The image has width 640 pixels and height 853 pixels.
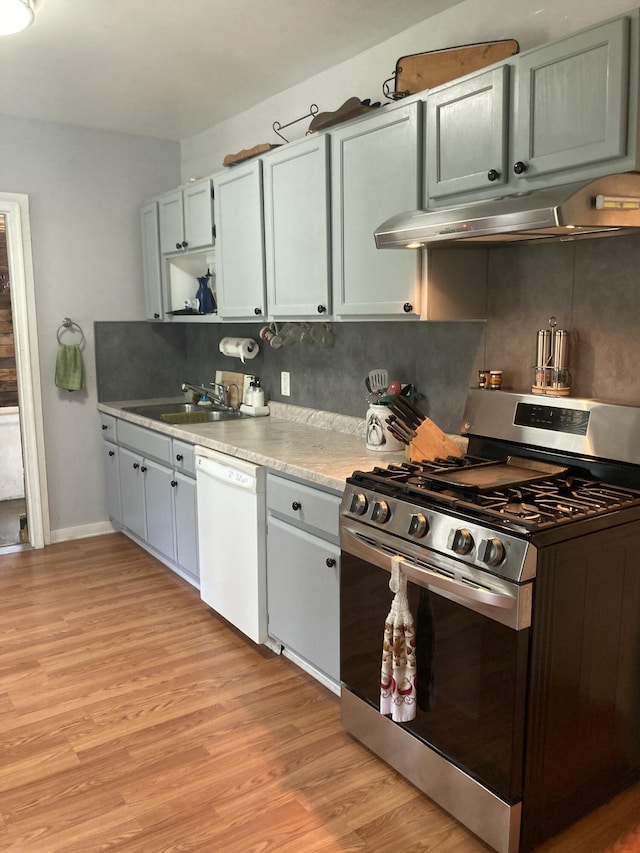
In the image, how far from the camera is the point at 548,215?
1.74 m

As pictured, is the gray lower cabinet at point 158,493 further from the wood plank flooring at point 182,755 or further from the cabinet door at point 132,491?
the wood plank flooring at point 182,755

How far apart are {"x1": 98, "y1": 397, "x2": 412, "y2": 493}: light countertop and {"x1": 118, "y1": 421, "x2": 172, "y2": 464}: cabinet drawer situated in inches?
1.7

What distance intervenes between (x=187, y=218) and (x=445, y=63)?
6.15 ft

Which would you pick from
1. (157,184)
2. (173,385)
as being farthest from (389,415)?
(157,184)

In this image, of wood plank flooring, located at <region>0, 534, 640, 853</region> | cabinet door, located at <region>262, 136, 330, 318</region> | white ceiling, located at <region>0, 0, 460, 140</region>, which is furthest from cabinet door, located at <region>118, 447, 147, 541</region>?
white ceiling, located at <region>0, 0, 460, 140</region>

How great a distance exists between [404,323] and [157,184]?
7.96 feet

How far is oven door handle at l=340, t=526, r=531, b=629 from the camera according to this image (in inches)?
65.4

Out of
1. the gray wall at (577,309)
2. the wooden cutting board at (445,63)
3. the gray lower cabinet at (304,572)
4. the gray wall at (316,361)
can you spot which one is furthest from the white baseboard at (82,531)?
the wooden cutting board at (445,63)

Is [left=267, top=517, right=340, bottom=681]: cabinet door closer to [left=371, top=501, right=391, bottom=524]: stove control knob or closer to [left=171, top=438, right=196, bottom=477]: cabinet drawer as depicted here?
[left=371, top=501, right=391, bottom=524]: stove control knob

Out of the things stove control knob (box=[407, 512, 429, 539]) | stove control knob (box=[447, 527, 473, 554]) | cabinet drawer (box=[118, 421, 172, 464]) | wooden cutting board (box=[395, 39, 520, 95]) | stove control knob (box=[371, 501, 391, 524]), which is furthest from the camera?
cabinet drawer (box=[118, 421, 172, 464])

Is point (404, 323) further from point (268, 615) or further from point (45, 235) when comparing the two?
point (45, 235)

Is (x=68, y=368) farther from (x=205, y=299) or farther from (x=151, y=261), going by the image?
(x=205, y=299)

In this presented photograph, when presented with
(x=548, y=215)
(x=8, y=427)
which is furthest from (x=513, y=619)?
(x=8, y=427)

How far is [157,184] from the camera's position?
4535 millimetres
